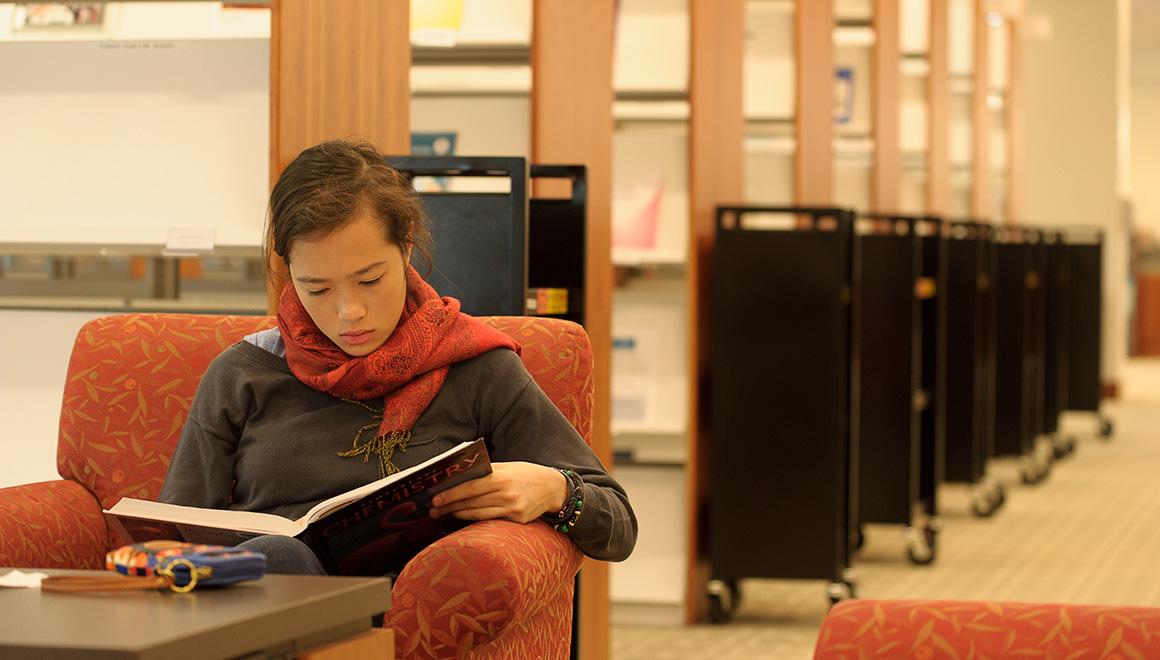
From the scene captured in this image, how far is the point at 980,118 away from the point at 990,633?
884 centimetres

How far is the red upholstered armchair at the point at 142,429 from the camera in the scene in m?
2.25

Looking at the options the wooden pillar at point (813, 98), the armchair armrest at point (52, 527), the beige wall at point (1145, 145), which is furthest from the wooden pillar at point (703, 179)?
the beige wall at point (1145, 145)

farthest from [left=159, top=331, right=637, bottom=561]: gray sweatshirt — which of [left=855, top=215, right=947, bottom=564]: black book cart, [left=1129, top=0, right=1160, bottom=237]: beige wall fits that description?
[left=1129, top=0, right=1160, bottom=237]: beige wall

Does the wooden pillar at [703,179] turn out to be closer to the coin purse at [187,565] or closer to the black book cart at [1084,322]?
the coin purse at [187,565]

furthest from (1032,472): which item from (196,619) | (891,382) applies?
(196,619)

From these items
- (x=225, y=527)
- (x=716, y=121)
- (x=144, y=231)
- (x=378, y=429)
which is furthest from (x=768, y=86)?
(x=225, y=527)

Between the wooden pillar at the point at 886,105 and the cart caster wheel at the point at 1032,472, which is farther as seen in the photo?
the cart caster wheel at the point at 1032,472

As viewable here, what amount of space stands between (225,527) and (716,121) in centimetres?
325

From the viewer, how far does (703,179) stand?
15.8 ft

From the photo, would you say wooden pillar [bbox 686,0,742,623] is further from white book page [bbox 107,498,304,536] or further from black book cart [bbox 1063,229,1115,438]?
black book cart [bbox 1063,229,1115,438]

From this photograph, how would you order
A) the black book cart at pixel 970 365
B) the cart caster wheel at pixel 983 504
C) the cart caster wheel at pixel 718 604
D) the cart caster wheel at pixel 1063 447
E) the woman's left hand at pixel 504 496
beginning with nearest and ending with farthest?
the woman's left hand at pixel 504 496 → the cart caster wheel at pixel 718 604 → the black book cart at pixel 970 365 → the cart caster wheel at pixel 983 504 → the cart caster wheel at pixel 1063 447

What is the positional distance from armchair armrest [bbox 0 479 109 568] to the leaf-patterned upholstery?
1.29 meters

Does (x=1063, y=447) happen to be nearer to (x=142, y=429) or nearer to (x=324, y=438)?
(x=142, y=429)

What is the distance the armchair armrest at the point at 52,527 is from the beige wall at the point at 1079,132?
12.2m
